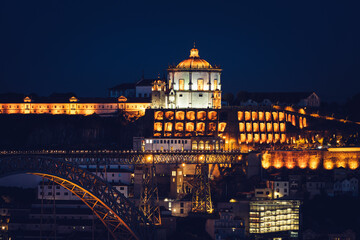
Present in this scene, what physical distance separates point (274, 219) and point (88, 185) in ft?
76.8

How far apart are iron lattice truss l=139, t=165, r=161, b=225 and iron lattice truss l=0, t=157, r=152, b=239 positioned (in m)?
4.41

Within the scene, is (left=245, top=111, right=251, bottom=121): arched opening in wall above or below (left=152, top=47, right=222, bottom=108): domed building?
below

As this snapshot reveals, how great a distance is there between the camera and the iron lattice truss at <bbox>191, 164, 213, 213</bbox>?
3438 inches

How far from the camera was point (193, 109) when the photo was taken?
11706cm

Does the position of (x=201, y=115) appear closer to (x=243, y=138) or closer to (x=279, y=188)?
(x=243, y=138)

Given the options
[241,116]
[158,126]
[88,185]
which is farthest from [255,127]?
[88,185]

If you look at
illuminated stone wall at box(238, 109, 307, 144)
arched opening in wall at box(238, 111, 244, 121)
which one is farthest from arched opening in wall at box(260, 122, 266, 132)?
arched opening in wall at box(238, 111, 244, 121)

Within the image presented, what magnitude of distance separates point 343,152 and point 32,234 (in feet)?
128

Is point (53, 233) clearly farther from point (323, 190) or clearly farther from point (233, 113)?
point (233, 113)

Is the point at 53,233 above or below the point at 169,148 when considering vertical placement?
below

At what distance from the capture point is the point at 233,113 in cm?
11531

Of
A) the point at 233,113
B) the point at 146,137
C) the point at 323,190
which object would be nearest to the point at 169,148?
the point at 146,137

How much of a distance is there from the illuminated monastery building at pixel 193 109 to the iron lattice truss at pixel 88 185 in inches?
1259

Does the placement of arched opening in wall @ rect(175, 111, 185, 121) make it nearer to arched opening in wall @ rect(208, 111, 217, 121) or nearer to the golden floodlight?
arched opening in wall @ rect(208, 111, 217, 121)
